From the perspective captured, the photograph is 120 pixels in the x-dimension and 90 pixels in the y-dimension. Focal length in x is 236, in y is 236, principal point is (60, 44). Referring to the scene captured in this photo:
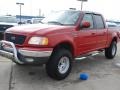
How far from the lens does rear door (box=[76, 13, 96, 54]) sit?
6787mm

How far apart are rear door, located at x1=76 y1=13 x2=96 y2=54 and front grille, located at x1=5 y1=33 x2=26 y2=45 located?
1.67m

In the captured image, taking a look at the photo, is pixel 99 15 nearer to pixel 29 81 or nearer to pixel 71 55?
pixel 71 55

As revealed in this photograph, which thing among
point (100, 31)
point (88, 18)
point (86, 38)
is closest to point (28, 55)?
point (86, 38)

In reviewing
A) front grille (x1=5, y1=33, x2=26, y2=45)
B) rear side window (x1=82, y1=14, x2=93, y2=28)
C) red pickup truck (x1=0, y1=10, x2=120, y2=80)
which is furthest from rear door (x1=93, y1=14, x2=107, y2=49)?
front grille (x1=5, y1=33, x2=26, y2=45)

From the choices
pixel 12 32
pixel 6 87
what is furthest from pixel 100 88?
pixel 12 32

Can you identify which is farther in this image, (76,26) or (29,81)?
(76,26)

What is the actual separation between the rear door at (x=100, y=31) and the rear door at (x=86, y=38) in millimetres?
322

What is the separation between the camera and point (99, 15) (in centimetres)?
848

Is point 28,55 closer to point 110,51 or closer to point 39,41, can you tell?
point 39,41

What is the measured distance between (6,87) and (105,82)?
252 cm

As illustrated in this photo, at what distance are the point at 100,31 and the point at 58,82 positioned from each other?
2.89 metres

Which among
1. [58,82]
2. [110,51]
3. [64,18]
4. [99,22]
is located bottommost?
[58,82]

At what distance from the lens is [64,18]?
6941 millimetres

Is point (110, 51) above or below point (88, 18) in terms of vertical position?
below
